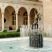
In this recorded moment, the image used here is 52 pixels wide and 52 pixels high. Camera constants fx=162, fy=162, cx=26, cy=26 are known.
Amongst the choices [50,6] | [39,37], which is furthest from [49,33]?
[39,37]

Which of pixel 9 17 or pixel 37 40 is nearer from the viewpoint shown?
pixel 37 40

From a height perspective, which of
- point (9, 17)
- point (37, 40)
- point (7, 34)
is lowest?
point (7, 34)

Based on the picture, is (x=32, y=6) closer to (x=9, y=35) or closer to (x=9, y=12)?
(x=9, y=12)

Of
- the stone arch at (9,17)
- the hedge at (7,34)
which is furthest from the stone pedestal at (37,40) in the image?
the stone arch at (9,17)

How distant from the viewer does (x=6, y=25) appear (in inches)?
1112

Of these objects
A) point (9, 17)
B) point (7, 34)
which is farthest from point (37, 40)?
point (9, 17)

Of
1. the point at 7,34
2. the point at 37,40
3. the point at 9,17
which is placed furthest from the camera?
the point at 9,17

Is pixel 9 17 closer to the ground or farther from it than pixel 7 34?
farther from it

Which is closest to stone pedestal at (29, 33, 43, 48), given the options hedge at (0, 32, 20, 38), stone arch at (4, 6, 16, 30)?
hedge at (0, 32, 20, 38)

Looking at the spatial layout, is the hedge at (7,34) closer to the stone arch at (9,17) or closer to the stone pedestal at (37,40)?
the stone pedestal at (37,40)

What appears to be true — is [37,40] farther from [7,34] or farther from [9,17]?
[9,17]

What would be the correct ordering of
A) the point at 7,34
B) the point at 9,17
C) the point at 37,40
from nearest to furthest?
1. the point at 37,40
2. the point at 7,34
3. the point at 9,17

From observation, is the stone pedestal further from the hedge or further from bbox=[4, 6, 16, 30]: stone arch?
bbox=[4, 6, 16, 30]: stone arch

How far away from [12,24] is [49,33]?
10450 millimetres
